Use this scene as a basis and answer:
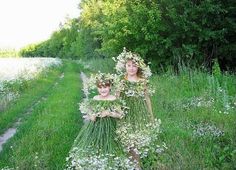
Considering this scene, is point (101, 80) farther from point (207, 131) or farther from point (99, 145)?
point (207, 131)

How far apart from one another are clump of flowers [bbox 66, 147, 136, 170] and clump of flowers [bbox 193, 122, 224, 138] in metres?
2.66

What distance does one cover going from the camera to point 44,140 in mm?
9758

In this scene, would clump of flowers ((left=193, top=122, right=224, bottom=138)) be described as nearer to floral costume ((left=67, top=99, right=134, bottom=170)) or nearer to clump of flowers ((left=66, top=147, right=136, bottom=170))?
floral costume ((left=67, top=99, right=134, bottom=170))

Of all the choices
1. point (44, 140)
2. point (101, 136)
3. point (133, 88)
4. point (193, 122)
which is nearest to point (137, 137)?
point (101, 136)

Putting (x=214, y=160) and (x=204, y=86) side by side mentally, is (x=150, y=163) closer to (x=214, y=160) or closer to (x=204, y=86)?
(x=214, y=160)

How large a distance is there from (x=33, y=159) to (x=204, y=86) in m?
8.73

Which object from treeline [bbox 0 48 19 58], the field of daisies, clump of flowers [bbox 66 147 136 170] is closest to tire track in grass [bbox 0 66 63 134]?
the field of daisies

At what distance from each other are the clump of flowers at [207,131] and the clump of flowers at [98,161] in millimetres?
2661

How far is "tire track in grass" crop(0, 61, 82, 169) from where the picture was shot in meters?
7.89

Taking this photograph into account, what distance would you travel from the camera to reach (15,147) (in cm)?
905

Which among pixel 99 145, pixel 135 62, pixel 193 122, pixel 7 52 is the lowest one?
pixel 7 52

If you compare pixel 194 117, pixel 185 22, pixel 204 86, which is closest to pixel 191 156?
pixel 194 117

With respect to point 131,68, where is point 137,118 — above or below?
below

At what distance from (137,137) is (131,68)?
1.22 meters
